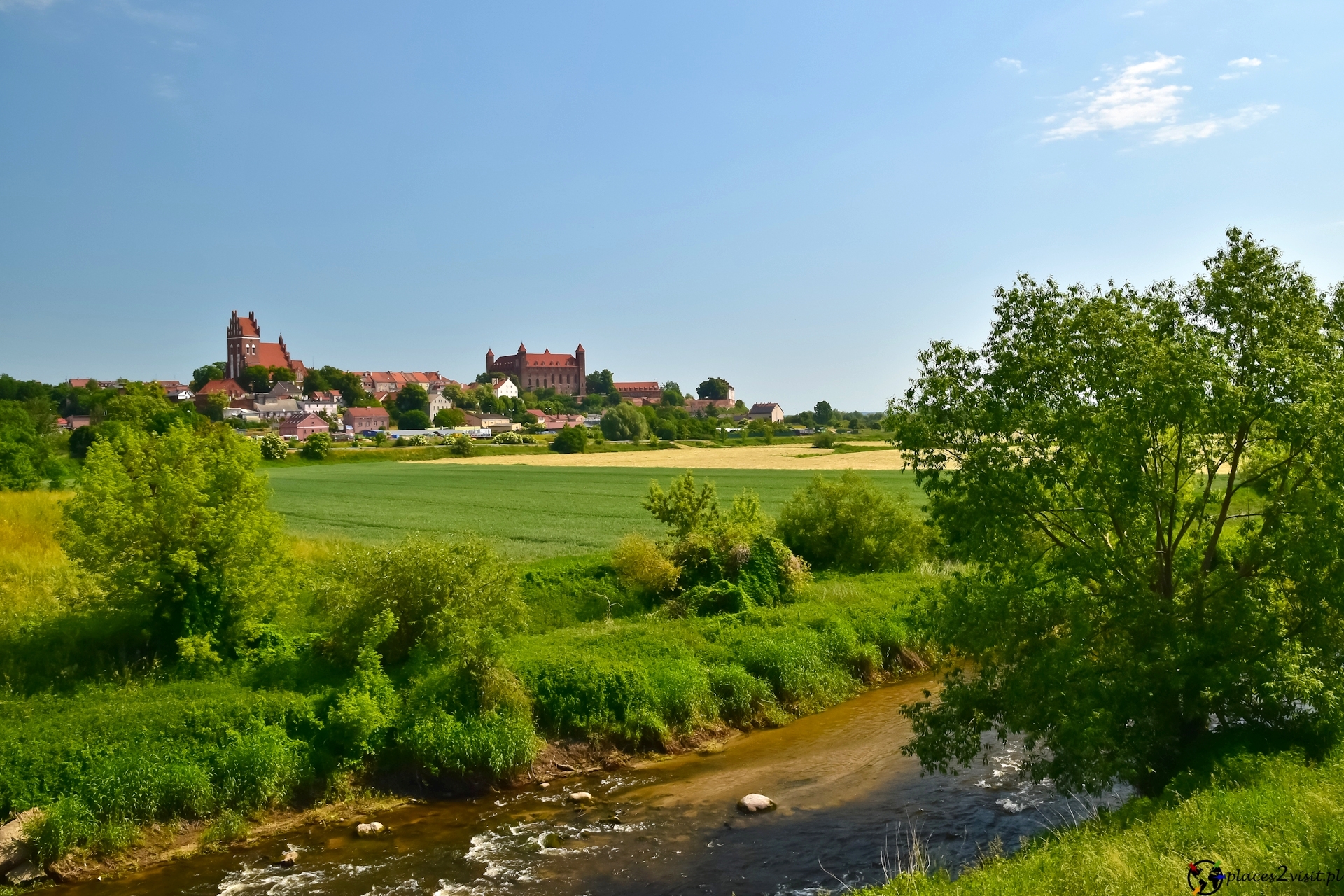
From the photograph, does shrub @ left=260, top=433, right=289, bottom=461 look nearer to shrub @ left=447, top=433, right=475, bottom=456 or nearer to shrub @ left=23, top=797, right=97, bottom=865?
shrub @ left=447, top=433, right=475, bottom=456

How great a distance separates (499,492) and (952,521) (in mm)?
→ 52701

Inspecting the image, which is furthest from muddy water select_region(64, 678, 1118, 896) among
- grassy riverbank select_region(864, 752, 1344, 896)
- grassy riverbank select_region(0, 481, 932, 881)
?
grassy riverbank select_region(864, 752, 1344, 896)

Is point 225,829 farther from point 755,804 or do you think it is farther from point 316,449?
point 316,449

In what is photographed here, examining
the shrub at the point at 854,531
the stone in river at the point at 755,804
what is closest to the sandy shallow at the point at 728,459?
the shrub at the point at 854,531

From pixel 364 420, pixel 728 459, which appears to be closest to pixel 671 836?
pixel 728 459

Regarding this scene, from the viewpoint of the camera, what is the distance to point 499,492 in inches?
2564

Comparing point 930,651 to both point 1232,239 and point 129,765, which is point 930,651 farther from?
point 129,765

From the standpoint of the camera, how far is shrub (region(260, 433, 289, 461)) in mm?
101250

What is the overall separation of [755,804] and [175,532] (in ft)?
44.0

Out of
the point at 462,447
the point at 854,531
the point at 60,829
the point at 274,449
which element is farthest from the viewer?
the point at 462,447

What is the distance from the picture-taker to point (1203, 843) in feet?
33.7

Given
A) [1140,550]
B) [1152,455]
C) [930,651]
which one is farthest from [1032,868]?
[930,651]

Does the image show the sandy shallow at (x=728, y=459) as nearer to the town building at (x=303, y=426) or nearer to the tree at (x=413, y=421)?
the town building at (x=303, y=426)

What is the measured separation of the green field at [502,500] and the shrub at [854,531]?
8.74 m
